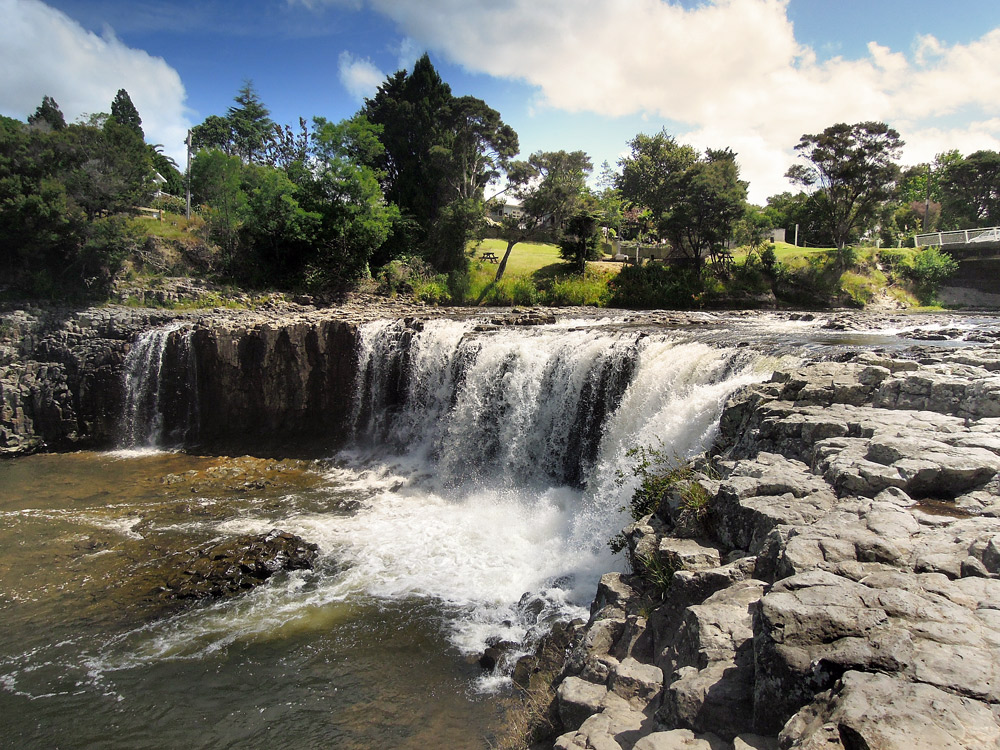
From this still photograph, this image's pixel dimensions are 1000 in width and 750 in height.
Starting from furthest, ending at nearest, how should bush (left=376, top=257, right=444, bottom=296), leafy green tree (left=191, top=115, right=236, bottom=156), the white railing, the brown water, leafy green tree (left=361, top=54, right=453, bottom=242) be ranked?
leafy green tree (left=191, top=115, right=236, bottom=156) < leafy green tree (left=361, top=54, right=453, bottom=242) < the white railing < bush (left=376, top=257, right=444, bottom=296) < the brown water

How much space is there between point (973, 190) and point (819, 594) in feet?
168

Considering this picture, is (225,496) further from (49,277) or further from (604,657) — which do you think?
(49,277)

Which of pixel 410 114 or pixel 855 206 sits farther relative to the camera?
pixel 410 114

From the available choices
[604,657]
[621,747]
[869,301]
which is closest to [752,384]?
[604,657]

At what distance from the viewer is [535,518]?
1162cm

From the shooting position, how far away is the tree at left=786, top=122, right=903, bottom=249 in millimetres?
27672

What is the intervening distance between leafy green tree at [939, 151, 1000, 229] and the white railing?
11.4 metres

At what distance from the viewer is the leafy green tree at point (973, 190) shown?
3869 centimetres

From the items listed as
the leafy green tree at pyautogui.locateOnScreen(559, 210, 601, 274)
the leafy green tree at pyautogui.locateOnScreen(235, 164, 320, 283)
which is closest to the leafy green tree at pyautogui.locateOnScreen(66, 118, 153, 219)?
the leafy green tree at pyautogui.locateOnScreen(235, 164, 320, 283)

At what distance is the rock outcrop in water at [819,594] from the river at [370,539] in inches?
84.3

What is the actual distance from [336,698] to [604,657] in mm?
3687

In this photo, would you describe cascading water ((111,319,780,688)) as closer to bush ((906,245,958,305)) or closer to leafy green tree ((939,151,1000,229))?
bush ((906,245,958,305))

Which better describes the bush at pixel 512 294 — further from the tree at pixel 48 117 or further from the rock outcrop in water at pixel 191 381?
the tree at pixel 48 117

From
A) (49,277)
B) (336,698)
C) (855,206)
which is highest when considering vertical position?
(855,206)
